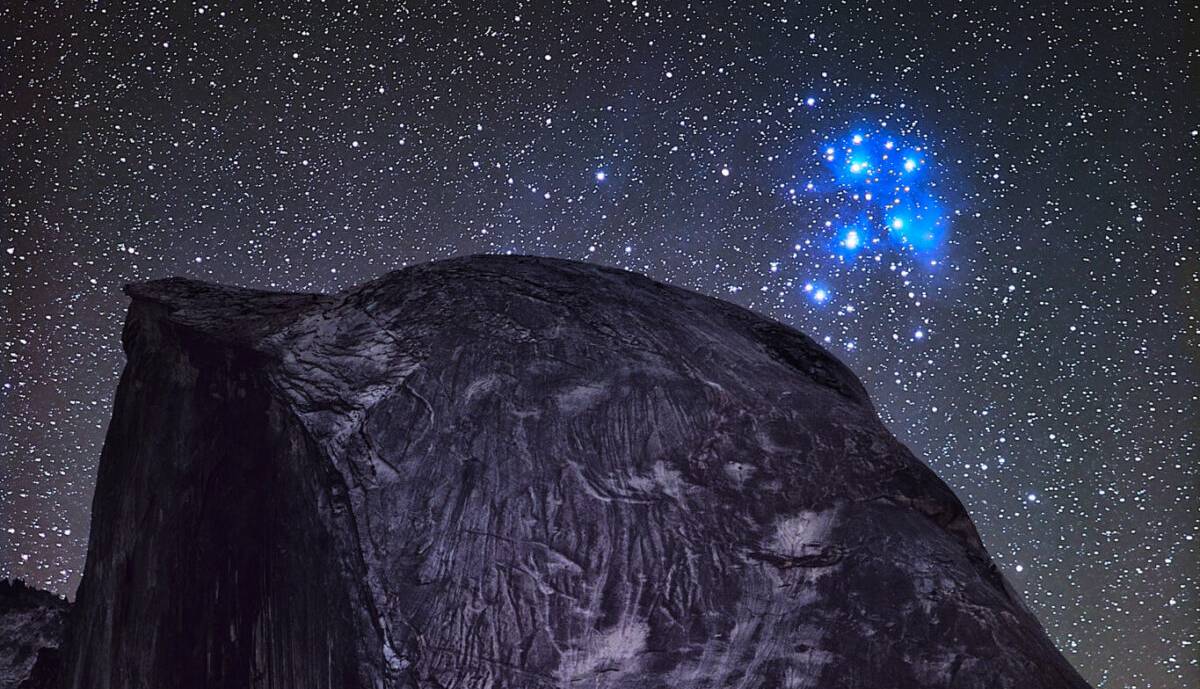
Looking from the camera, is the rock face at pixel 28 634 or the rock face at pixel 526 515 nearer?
the rock face at pixel 526 515

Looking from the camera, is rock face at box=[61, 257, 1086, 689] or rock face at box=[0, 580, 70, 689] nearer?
rock face at box=[61, 257, 1086, 689]

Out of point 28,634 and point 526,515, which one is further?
point 28,634

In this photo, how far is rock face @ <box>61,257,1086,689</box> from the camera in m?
2.65

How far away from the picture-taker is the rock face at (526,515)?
2.65 meters

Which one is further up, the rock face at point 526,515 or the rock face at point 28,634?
the rock face at point 526,515

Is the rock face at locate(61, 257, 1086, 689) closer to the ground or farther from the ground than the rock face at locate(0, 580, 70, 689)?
farther from the ground

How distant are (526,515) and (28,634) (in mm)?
3566

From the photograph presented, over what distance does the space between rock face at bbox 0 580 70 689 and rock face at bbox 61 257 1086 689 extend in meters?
0.96

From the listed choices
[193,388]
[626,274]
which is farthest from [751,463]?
[193,388]

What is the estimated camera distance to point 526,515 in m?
2.86

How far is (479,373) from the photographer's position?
3.18m

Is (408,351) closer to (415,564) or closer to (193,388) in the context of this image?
(415,564)

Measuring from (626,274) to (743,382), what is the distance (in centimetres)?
101

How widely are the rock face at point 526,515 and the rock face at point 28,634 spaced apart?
3.15 feet
